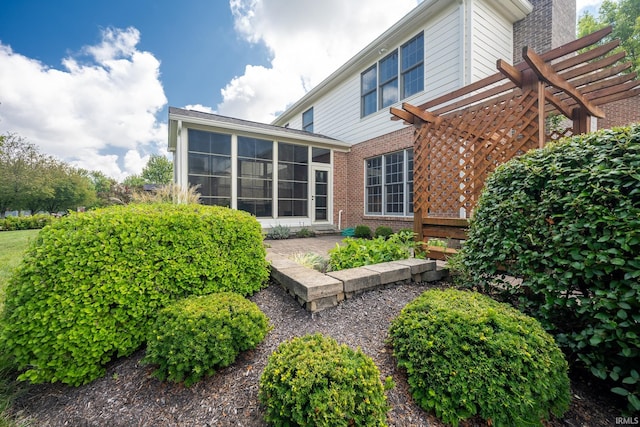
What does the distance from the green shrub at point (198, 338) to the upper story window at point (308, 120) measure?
10.8 meters

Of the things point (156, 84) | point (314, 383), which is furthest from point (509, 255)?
point (156, 84)

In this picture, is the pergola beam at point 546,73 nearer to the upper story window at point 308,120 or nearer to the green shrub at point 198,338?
the green shrub at point 198,338

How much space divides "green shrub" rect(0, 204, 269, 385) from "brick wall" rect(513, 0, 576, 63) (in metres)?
8.45

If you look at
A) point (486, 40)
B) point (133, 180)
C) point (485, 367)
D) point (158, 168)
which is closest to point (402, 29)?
point (486, 40)

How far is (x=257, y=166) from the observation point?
26.4ft

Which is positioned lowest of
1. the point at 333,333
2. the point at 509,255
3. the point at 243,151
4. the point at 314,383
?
the point at 333,333

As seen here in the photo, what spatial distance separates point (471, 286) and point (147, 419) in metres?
2.62

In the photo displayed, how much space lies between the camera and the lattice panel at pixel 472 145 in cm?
306

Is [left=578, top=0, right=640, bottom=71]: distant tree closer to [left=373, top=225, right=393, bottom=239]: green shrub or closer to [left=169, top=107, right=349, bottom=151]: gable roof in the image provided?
[left=373, top=225, right=393, bottom=239]: green shrub

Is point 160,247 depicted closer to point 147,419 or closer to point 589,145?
point 147,419

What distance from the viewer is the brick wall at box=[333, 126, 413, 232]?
7.67 m

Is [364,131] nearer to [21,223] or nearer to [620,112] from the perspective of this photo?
[620,112]

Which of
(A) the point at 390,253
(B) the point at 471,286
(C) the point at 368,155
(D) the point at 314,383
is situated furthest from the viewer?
(C) the point at 368,155

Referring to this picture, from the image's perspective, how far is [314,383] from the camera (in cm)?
118
